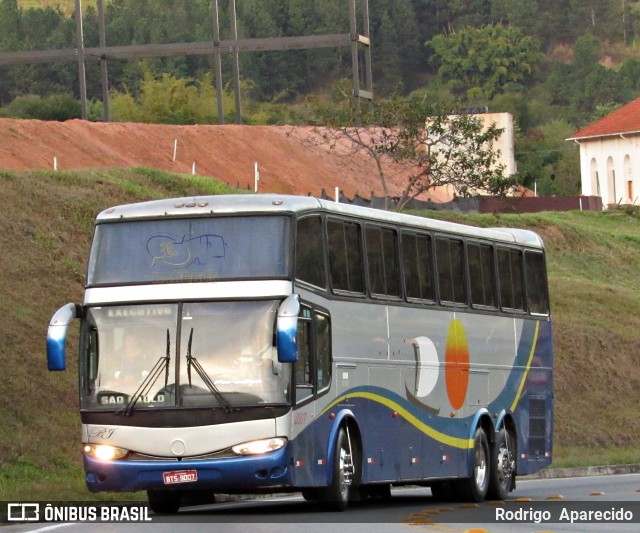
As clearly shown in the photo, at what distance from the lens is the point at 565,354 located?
1710 inches

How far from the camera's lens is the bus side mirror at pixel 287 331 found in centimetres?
1560

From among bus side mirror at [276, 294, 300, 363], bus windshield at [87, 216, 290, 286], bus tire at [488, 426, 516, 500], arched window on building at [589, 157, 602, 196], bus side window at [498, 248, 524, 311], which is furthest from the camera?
arched window on building at [589, 157, 602, 196]

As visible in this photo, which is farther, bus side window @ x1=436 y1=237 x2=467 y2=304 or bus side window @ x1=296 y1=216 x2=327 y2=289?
bus side window @ x1=436 y1=237 x2=467 y2=304

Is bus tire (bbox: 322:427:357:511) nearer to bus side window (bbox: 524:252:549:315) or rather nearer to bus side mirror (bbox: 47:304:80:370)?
bus side mirror (bbox: 47:304:80:370)

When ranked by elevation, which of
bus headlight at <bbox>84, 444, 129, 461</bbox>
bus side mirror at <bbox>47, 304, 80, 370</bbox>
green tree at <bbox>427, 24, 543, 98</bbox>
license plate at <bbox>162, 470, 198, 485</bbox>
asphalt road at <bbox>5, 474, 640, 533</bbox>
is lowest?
asphalt road at <bbox>5, 474, 640, 533</bbox>

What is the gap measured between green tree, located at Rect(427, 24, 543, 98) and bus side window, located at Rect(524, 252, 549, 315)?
157296mm

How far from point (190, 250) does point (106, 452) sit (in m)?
2.31

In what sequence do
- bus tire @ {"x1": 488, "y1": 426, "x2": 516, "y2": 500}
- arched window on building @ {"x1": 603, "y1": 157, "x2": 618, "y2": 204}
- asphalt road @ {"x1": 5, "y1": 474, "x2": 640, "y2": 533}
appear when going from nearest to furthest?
asphalt road @ {"x1": 5, "y1": 474, "x2": 640, "y2": 533}
bus tire @ {"x1": 488, "y1": 426, "x2": 516, "y2": 500}
arched window on building @ {"x1": 603, "y1": 157, "x2": 618, "y2": 204}

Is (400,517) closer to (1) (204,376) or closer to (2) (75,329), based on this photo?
(1) (204,376)

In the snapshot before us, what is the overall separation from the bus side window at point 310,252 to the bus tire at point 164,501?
2.98 metres

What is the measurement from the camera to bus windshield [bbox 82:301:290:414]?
16.5 metres

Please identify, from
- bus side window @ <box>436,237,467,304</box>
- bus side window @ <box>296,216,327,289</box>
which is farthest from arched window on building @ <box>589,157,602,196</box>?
bus side window @ <box>296,216,327,289</box>

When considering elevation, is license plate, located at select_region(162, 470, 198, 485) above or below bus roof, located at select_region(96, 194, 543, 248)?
below

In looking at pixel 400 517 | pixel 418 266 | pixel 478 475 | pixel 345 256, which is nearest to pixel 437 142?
A: pixel 478 475
